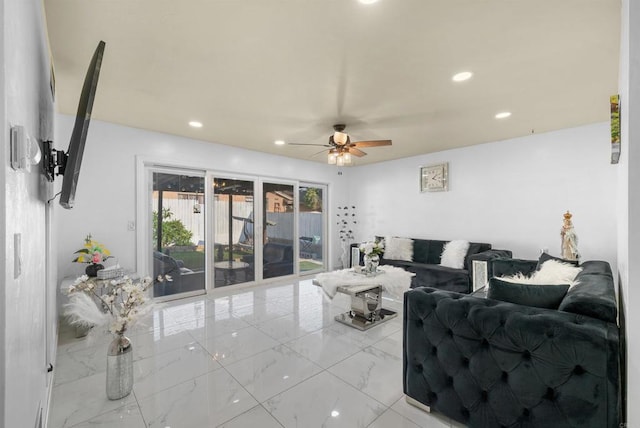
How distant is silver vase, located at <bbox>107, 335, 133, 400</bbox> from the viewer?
2076 millimetres

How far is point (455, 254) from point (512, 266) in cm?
139

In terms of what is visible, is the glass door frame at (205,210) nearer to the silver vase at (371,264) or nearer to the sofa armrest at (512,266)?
the silver vase at (371,264)

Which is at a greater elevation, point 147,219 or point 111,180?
point 111,180

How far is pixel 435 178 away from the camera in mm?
5586

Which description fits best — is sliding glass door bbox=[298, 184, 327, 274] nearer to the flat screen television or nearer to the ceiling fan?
the ceiling fan

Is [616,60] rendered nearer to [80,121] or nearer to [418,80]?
[418,80]

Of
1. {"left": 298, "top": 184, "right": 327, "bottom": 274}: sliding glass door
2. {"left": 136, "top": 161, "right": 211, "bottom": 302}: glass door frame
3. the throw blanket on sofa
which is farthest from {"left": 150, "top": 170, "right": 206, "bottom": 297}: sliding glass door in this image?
the throw blanket on sofa

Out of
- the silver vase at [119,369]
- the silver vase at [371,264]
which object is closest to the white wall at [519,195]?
the silver vase at [371,264]

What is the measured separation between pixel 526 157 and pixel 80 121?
5.43 m

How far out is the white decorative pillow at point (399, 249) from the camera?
5539mm

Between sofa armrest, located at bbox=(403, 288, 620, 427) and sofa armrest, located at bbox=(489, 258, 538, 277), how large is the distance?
2045 mm

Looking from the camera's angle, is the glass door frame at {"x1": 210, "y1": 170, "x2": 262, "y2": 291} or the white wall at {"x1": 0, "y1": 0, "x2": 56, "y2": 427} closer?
the white wall at {"x1": 0, "y1": 0, "x2": 56, "y2": 427}

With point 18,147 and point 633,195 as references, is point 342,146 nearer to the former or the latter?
point 633,195

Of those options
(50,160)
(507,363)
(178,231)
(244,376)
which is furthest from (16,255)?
(178,231)
